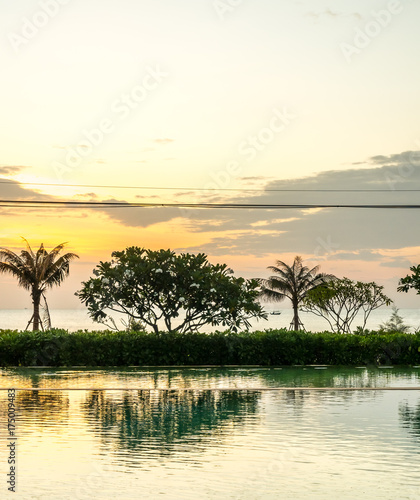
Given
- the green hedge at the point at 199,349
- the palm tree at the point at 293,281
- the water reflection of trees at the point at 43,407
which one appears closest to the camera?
the water reflection of trees at the point at 43,407

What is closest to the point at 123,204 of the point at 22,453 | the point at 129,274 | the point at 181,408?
the point at 129,274

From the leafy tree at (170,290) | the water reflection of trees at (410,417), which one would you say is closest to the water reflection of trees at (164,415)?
the water reflection of trees at (410,417)

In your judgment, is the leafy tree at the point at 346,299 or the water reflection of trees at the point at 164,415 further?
the leafy tree at the point at 346,299

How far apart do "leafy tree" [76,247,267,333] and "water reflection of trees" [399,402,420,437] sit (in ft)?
39.4

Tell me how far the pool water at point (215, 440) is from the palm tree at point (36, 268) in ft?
56.3

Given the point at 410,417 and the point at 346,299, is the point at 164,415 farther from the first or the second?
the point at 346,299

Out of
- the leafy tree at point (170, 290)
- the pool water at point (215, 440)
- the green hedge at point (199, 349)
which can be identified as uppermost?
the leafy tree at point (170, 290)

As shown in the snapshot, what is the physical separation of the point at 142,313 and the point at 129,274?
5.86ft

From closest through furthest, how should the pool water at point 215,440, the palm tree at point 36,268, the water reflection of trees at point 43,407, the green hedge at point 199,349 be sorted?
the pool water at point 215,440 → the water reflection of trees at point 43,407 → the green hedge at point 199,349 → the palm tree at point 36,268

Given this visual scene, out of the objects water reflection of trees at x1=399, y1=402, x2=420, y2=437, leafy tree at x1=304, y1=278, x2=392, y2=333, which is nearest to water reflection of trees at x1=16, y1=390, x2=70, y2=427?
water reflection of trees at x1=399, y1=402, x2=420, y2=437

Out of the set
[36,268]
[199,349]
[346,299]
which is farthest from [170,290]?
[346,299]

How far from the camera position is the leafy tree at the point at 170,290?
27111mm

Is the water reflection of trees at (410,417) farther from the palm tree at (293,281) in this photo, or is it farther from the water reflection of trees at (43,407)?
the palm tree at (293,281)

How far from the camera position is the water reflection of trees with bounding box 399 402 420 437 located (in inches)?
498
